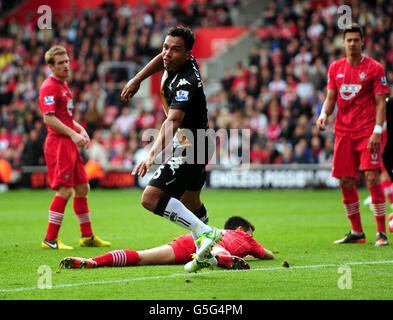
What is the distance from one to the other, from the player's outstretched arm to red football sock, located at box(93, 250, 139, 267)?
1.58 m

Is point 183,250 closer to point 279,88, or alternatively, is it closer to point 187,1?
point 279,88

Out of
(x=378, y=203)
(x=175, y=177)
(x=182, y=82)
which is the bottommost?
(x=378, y=203)

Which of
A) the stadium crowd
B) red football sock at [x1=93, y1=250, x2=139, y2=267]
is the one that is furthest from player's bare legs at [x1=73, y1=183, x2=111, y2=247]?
the stadium crowd

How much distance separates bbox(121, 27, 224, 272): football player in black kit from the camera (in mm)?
6629

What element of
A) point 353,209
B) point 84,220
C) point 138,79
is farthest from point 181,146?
point 353,209

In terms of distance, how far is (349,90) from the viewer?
970 centimetres

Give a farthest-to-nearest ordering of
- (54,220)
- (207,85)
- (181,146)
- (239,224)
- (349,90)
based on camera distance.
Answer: (207,85), (349,90), (54,220), (239,224), (181,146)

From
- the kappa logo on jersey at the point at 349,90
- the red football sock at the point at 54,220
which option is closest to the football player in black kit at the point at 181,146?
the red football sock at the point at 54,220

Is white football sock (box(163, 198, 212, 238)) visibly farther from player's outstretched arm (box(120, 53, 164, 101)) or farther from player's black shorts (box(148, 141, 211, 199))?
player's outstretched arm (box(120, 53, 164, 101))

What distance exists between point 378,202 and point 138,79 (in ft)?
13.2

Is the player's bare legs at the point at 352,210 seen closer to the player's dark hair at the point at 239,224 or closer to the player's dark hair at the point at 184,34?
the player's dark hair at the point at 239,224

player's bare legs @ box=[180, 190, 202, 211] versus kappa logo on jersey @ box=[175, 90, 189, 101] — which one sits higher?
kappa logo on jersey @ box=[175, 90, 189, 101]

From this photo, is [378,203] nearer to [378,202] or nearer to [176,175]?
[378,202]
